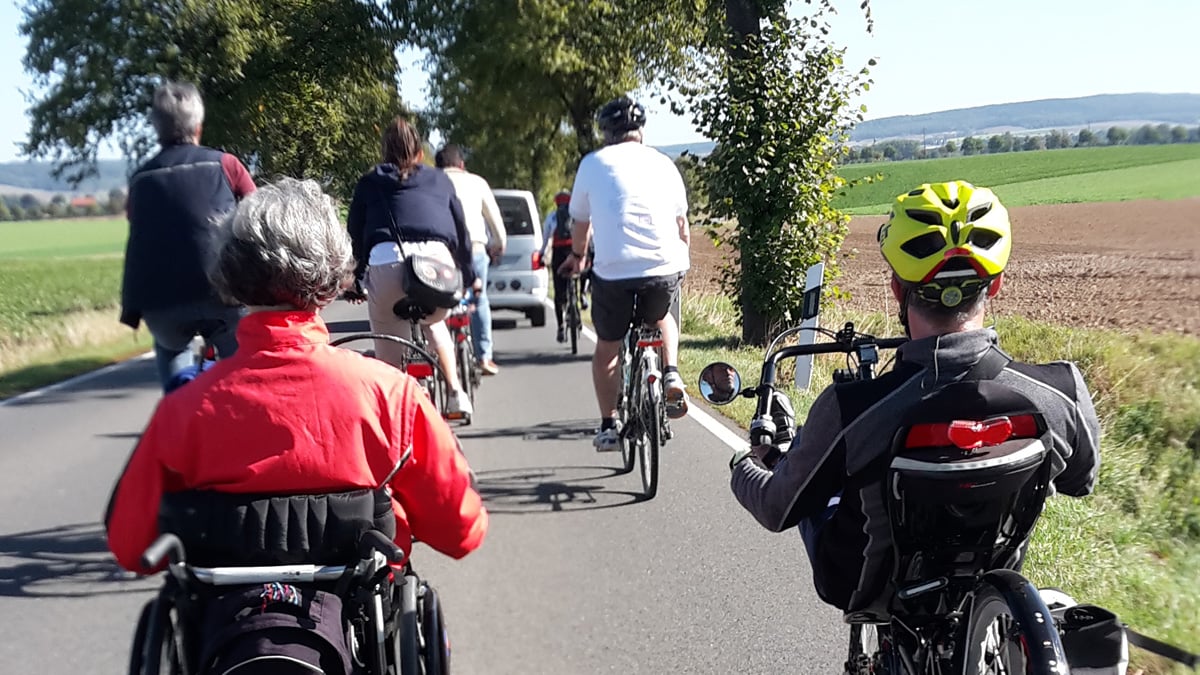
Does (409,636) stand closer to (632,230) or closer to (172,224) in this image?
(172,224)

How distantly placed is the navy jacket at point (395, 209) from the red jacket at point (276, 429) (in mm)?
3977

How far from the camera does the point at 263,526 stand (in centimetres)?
236

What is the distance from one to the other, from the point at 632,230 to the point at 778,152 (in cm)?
604

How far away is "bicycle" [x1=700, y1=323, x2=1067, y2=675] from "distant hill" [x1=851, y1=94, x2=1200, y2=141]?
295cm

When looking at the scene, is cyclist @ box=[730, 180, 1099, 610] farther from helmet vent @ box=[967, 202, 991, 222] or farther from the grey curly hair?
the grey curly hair

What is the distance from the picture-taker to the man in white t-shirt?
659 centimetres

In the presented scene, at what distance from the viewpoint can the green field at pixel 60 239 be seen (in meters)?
70.6

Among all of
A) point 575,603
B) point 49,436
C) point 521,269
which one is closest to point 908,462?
point 575,603

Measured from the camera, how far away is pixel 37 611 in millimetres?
4941

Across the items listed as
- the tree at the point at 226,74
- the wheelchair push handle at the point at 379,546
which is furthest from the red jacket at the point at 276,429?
the tree at the point at 226,74

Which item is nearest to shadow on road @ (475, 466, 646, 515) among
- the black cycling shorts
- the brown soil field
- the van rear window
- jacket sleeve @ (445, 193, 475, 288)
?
the black cycling shorts

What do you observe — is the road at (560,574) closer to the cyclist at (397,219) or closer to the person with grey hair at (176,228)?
the cyclist at (397,219)

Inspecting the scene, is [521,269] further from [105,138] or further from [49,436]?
[105,138]

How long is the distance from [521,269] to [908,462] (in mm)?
14588
